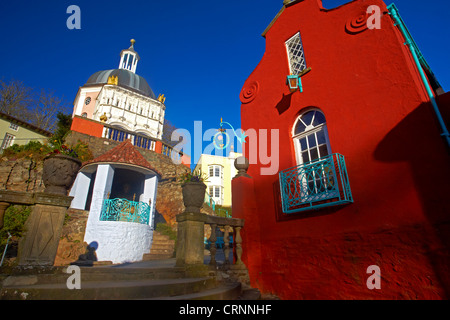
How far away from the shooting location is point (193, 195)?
5164 millimetres

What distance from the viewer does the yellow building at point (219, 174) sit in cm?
3058

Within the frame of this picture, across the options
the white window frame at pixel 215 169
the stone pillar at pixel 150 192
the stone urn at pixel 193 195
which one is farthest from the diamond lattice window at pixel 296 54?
the white window frame at pixel 215 169

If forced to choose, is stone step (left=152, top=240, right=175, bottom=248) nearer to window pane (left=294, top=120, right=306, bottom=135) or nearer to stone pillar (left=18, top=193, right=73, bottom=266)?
stone pillar (left=18, top=193, right=73, bottom=266)

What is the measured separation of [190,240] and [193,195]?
0.96 metres

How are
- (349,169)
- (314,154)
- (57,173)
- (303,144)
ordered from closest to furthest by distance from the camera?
1. (57,173)
2. (349,169)
3. (314,154)
4. (303,144)

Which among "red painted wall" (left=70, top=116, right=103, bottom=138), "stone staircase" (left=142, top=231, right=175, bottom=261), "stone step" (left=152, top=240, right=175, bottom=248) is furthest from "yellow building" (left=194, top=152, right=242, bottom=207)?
"stone step" (left=152, top=240, right=175, bottom=248)

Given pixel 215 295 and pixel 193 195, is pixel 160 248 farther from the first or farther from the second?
pixel 215 295

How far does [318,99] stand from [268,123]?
1.62 meters

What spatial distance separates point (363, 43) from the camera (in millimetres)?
5148

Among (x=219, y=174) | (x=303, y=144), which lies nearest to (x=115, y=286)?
(x=303, y=144)

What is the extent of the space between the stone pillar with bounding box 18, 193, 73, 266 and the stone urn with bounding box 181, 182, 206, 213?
2250mm
